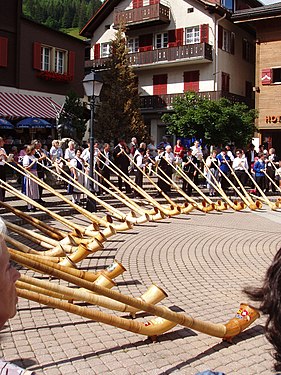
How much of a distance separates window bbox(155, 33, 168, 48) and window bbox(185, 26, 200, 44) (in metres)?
1.90

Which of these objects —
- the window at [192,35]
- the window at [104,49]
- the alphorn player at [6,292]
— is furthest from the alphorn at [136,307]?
the window at [104,49]

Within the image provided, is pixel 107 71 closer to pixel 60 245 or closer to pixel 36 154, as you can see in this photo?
pixel 36 154

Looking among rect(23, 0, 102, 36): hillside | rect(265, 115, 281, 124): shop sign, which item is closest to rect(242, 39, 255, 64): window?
rect(265, 115, 281, 124): shop sign

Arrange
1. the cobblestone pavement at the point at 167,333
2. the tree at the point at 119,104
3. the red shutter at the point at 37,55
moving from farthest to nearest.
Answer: the tree at the point at 119,104 → the red shutter at the point at 37,55 → the cobblestone pavement at the point at 167,333

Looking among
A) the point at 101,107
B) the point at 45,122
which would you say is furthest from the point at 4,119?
the point at 101,107

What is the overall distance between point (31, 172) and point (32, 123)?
1222cm

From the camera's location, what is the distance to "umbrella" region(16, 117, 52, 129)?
23930 millimetres

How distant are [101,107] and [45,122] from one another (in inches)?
267

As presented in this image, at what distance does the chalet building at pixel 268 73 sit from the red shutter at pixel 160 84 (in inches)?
310

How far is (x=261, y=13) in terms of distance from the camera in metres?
29.4

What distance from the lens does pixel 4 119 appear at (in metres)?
23.6

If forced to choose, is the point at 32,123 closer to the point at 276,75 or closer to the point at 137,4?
the point at 276,75

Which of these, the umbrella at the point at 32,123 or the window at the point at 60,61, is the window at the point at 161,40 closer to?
the window at the point at 60,61

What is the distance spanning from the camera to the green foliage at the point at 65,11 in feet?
322
